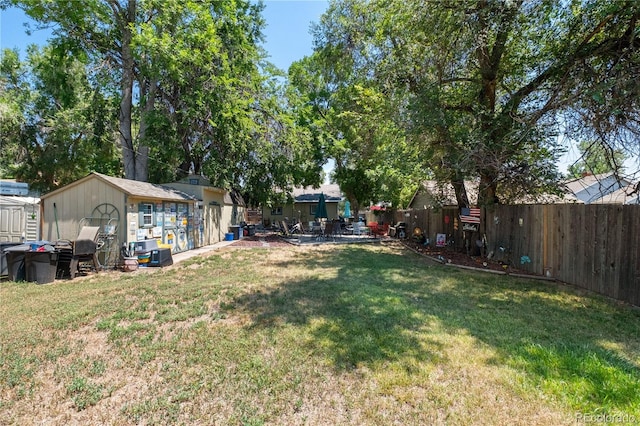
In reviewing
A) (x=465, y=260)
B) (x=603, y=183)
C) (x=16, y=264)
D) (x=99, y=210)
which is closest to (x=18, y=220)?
(x=99, y=210)

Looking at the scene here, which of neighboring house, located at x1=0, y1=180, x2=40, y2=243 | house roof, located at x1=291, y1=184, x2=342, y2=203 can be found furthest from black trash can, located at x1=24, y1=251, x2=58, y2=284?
house roof, located at x1=291, y1=184, x2=342, y2=203

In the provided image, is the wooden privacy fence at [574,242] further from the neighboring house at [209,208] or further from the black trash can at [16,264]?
the black trash can at [16,264]

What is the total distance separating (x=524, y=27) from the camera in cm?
736

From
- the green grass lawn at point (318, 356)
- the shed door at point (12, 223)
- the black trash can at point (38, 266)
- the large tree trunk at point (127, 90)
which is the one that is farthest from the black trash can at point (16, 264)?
the large tree trunk at point (127, 90)

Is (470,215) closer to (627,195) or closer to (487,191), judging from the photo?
(487,191)

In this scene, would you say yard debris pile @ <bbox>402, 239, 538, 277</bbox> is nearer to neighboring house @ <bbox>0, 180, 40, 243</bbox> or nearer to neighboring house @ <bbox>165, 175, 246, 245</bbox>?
neighboring house @ <bbox>165, 175, 246, 245</bbox>

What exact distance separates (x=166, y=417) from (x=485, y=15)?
9.16m

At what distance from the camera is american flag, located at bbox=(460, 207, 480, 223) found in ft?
30.5

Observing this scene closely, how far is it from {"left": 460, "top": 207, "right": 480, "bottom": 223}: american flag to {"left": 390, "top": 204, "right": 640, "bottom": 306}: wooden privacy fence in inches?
7.5

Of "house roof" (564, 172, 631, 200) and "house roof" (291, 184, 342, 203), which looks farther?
"house roof" (291, 184, 342, 203)

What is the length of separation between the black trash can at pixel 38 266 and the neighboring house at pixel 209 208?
6.21 meters

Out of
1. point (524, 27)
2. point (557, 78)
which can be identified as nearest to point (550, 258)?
point (557, 78)

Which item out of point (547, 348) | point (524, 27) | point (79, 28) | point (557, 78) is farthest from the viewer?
point (79, 28)

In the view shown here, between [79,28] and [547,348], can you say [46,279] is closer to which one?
[547,348]
